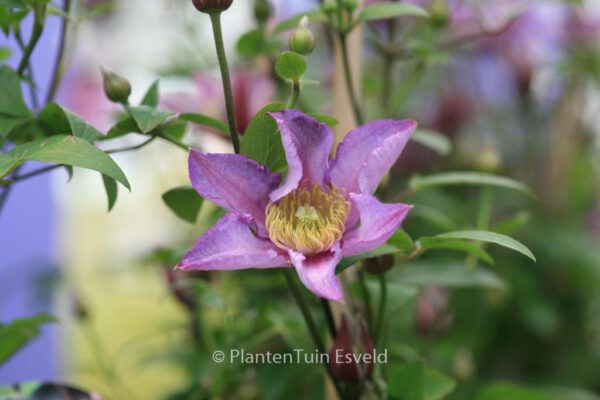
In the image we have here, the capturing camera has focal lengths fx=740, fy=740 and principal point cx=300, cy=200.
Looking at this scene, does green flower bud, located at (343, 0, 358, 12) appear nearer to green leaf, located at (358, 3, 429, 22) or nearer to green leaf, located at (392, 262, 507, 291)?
green leaf, located at (358, 3, 429, 22)

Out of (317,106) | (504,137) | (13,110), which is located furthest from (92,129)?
(504,137)

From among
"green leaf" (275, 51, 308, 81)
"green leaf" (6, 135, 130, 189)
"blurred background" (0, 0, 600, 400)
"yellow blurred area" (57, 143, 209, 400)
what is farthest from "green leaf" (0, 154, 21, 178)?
"yellow blurred area" (57, 143, 209, 400)

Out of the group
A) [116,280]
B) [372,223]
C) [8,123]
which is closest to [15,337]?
[8,123]

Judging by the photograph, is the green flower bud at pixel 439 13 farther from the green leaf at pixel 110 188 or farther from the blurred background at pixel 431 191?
the green leaf at pixel 110 188

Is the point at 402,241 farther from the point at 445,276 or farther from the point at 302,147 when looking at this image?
the point at 445,276

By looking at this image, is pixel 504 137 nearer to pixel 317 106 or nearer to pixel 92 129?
pixel 317 106
